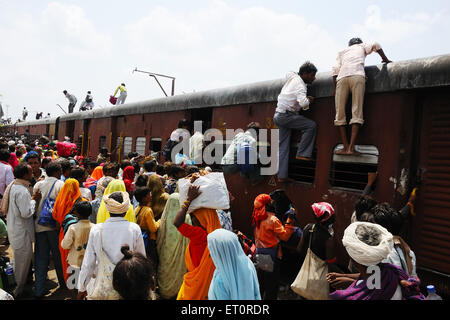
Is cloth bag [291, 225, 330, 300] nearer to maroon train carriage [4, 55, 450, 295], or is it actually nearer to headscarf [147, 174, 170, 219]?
maroon train carriage [4, 55, 450, 295]

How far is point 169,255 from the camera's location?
400cm

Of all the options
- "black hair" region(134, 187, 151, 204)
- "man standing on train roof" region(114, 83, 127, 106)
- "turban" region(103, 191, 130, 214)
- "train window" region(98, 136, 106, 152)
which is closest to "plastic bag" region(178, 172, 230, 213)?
"turban" region(103, 191, 130, 214)

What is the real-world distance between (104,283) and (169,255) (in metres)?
1.60

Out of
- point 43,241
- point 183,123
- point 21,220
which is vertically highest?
point 183,123

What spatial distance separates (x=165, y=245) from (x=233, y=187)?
78.8 inches

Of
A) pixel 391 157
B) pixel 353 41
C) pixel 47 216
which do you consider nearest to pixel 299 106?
pixel 353 41

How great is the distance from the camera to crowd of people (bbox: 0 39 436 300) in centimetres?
196

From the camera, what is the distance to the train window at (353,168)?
147 inches

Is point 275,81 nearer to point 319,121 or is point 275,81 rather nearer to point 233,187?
point 319,121

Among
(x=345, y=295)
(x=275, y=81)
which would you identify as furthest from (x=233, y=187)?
(x=345, y=295)

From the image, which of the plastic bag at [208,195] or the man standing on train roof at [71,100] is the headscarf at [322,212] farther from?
the man standing on train roof at [71,100]

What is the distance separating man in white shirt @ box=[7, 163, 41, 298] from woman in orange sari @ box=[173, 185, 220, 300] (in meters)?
2.23

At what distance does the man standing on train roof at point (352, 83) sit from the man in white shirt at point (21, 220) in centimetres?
385

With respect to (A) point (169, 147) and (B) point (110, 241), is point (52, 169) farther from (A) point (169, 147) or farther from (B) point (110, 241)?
(A) point (169, 147)
